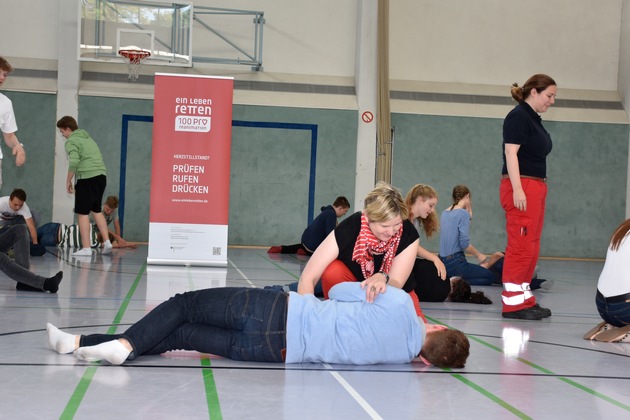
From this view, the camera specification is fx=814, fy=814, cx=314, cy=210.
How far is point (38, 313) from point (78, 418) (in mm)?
2481

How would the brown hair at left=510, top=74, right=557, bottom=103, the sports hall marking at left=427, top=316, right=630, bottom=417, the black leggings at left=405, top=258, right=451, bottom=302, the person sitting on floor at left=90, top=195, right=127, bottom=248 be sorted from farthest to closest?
the person sitting on floor at left=90, top=195, right=127, bottom=248 < the black leggings at left=405, top=258, right=451, bottom=302 < the brown hair at left=510, top=74, right=557, bottom=103 < the sports hall marking at left=427, top=316, right=630, bottom=417

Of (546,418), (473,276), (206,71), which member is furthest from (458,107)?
(546,418)

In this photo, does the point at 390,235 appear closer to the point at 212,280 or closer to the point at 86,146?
the point at 212,280

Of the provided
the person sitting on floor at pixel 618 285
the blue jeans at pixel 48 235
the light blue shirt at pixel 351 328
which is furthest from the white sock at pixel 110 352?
the blue jeans at pixel 48 235

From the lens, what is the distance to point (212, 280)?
745 cm

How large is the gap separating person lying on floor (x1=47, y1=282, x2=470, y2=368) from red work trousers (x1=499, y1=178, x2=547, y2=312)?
2122mm

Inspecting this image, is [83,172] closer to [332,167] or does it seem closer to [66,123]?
[66,123]

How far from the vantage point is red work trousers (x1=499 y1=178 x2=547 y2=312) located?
564 cm

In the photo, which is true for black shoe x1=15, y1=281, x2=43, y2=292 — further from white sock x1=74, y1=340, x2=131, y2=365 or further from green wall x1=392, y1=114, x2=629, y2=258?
green wall x1=392, y1=114, x2=629, y2=258

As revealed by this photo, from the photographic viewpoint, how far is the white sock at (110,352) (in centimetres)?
337

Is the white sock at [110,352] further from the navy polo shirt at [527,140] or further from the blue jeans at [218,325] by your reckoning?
the navy polo shirt at [527,140]

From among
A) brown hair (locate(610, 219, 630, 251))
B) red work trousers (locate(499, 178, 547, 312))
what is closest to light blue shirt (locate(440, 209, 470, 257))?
red work trousers (locate(499, 178, 547, 312))

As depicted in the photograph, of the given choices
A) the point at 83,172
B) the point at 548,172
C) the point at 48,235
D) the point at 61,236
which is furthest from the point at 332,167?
the point at 83,172

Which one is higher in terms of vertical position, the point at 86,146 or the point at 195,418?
the point at 86,146
